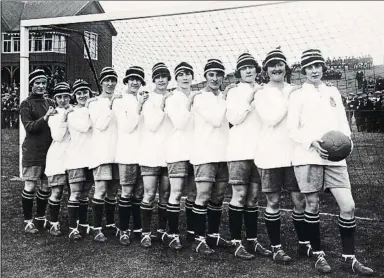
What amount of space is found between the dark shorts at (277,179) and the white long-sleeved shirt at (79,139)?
80.5 inches

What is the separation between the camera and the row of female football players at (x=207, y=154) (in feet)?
13.3

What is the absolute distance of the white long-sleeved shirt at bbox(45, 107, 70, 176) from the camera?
5219 mm

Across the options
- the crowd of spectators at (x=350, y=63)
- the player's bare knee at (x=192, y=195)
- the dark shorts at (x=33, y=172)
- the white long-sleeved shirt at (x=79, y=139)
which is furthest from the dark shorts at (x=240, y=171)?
the crowd of spectators at (x=350, y=63)

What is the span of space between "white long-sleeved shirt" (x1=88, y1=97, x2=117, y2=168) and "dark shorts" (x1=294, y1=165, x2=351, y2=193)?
83.6 inches

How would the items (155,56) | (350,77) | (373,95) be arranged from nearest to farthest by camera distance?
(155,56) < (350,77) < (373,95)

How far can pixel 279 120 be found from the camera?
4109 millimetres

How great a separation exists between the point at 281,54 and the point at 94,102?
6.93 feet

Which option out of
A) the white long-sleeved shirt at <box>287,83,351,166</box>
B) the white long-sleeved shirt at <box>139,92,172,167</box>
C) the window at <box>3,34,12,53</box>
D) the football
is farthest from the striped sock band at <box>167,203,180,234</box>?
the window at <box>3,34,12,53</box>

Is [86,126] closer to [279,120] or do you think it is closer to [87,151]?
[87,151]

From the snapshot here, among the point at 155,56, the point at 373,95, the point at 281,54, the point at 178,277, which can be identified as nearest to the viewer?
the point at 178,277

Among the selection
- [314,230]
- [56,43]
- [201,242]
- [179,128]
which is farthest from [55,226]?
[56,43]

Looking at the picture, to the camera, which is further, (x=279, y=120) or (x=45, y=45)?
(x=45, y=45)

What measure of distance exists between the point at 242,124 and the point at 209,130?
349mm

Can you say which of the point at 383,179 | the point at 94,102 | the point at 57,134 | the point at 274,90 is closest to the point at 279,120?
the point at 274,90
